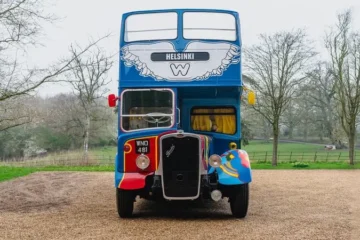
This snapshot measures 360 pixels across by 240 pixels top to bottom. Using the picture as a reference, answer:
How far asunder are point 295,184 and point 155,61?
26.9 feet

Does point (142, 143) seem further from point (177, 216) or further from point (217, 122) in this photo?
point (217, 122)

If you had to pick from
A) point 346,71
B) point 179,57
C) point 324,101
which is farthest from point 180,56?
point 324,101

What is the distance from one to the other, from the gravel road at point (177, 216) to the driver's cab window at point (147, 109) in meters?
1.64

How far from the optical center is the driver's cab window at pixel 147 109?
326 inches

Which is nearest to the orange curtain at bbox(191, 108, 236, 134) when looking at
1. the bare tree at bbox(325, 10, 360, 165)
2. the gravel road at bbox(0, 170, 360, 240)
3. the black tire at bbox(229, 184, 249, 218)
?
the gravel road at bbox(0, 170, 360, 240)

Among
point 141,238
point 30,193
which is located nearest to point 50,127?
point 30,193

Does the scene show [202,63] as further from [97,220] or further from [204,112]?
[97,220]

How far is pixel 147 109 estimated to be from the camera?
8297 mm

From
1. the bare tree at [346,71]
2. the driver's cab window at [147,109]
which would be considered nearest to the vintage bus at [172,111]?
the driver's cab window at [147,109]

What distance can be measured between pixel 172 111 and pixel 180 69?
783 millimetres

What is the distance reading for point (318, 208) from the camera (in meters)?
9.62

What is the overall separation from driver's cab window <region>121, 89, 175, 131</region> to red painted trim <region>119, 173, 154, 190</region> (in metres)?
0.84

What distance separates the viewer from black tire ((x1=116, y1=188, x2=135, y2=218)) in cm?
809

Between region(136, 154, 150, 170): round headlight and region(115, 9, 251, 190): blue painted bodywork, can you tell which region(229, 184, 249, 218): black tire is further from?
region(136, 154, 150, 170): round headlight
